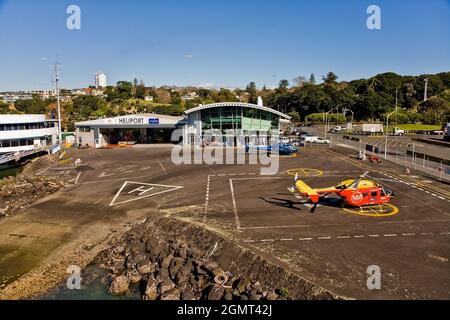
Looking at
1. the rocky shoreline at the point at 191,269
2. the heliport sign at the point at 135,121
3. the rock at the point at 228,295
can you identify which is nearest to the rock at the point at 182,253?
the rocky shoreline at the point at 191,269

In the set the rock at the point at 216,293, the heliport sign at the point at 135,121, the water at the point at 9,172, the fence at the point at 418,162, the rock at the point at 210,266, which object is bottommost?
the rock at the point at 216,293

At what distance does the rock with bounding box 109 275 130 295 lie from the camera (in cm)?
2217

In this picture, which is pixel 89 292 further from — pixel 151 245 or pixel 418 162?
pixel 418 162

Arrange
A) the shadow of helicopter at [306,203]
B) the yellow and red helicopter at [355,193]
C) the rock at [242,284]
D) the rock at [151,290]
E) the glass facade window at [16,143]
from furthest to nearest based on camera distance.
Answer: the glass facade window at [16,143], the shadow of helicopter at [306,203], the yellow and red helicopter at [355,193], the rock at [151,290], the rock at [242,284]

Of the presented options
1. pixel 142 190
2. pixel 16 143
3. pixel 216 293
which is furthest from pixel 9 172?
pixel 216 293

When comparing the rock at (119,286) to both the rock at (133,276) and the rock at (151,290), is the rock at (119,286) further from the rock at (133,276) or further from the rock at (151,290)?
the rock at (151,290)

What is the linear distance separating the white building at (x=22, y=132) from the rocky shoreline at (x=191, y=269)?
5449 cm

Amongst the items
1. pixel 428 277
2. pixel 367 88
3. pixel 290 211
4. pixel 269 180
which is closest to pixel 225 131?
pixel 269 180

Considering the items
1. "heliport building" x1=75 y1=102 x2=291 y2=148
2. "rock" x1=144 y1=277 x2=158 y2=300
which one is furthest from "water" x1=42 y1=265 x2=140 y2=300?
"heliport building" x1=75 y1=102 x2=291 y2=148

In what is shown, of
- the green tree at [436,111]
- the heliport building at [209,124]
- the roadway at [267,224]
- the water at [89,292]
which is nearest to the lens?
the roadway at [267,224]

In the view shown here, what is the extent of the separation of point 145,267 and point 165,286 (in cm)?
348

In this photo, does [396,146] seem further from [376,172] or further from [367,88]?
[367,88]

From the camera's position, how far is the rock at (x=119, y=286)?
72.7ft

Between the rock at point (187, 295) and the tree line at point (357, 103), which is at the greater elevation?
the tree line at point (357, 103)
